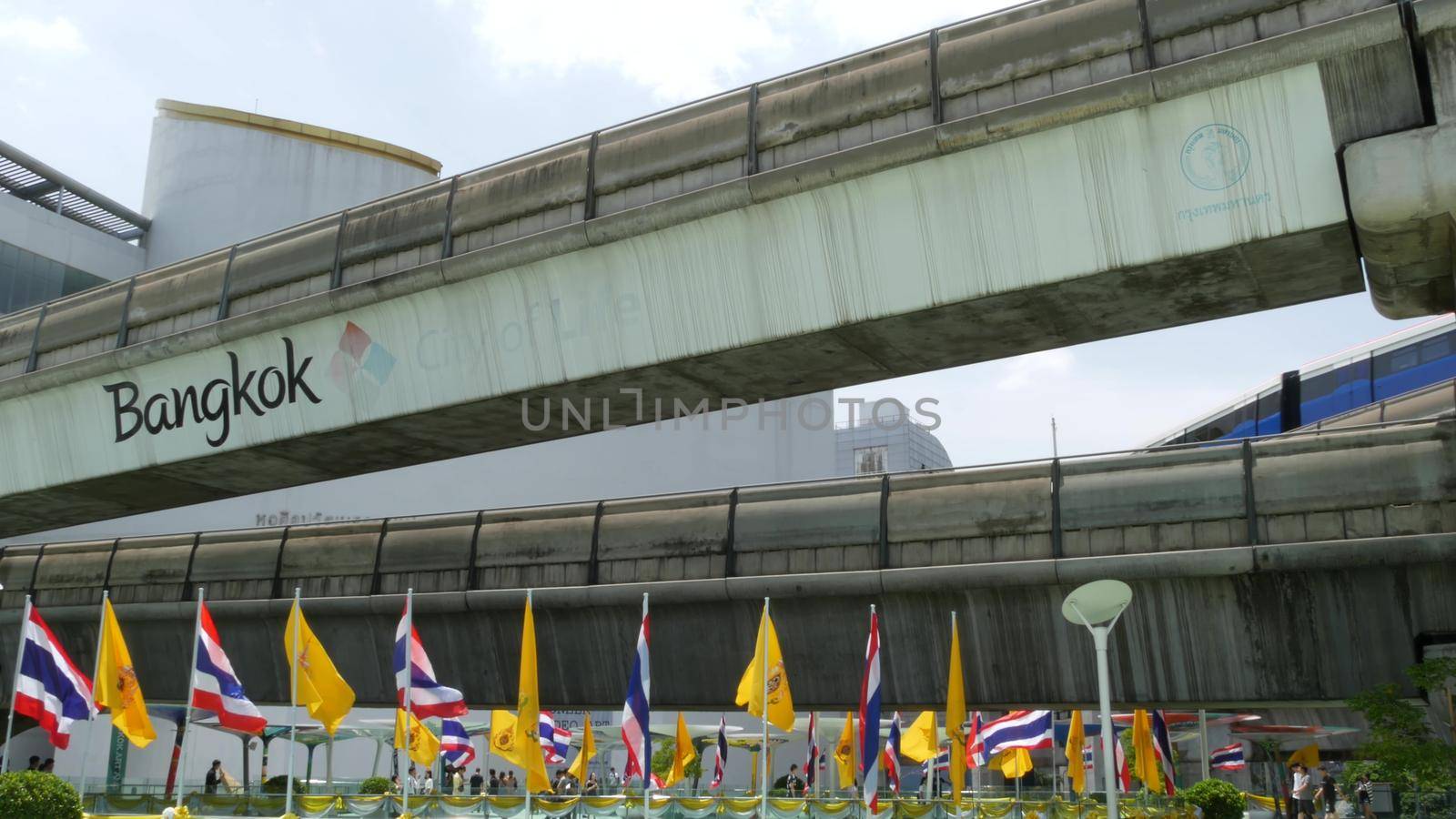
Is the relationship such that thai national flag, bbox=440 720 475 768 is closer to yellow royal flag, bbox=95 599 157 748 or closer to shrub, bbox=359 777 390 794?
shrub, bbox=359 777 390 794

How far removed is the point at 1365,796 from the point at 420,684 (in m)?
18.8

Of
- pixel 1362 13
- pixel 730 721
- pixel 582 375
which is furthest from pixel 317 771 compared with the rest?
pixel 1362 13

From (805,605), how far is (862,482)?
2.26 m

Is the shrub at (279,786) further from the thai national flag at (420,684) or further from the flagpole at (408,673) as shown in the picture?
the thai national flag at (420,684)

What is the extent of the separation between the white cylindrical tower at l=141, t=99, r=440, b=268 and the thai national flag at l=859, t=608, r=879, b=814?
36.6 m

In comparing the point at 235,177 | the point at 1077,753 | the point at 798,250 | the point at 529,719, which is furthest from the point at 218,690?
the point at 235,177

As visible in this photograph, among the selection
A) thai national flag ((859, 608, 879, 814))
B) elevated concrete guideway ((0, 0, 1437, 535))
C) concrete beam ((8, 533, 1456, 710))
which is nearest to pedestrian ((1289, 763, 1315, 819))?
concrete beam ((8, 533, 1456, 710))

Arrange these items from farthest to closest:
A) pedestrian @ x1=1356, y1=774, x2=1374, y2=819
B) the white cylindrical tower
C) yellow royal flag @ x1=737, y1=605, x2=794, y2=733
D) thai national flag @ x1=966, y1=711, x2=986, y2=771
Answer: the white cylindrical tower < thai national flag @ x1=966, y1=711, x2=986, y2=771 < pedestrian @ x1=1356, y1=774, x2=1374, y2=819 < yellow royal flag @ x1=737, y1=605, x2=794, y2=733

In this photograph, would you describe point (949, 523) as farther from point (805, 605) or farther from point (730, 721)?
point (730, 721)

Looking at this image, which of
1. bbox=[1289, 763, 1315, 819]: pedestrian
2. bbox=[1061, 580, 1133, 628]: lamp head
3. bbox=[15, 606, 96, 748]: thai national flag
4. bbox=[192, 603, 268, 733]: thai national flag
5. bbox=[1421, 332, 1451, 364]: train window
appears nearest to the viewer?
bbox=[1061, 580, 1133, 628]: lamp head

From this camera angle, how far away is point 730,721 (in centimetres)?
6544

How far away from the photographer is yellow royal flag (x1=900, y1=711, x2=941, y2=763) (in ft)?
79.6

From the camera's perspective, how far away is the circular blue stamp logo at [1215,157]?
11.3 meters

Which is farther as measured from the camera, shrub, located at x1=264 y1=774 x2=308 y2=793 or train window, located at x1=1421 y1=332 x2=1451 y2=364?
train window, located at x1=1421 y1=332 x2=1451 y2=364
